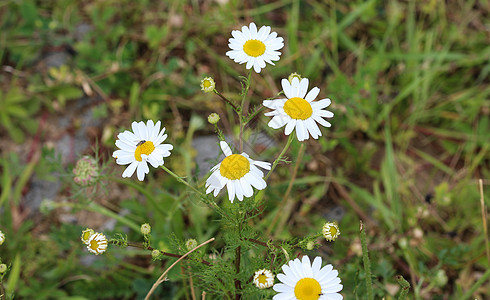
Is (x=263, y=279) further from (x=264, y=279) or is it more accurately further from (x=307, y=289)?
(x=307, y=289)

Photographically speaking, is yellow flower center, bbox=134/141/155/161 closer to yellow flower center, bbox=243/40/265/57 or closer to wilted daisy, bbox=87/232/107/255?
wilted daisy, bbox=87/232/107/255

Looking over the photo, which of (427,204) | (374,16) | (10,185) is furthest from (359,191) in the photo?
(10,185)

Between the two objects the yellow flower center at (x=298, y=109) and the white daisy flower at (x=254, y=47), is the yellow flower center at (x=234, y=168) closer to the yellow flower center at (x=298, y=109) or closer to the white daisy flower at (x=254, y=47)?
the yellow flower center at (x=298, y=109)

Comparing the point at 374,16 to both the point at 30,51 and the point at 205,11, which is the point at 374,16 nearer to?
the point at 205,11

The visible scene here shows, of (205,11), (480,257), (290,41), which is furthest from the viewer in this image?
(205,11)

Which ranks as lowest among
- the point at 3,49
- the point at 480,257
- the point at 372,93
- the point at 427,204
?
the point at 480,257

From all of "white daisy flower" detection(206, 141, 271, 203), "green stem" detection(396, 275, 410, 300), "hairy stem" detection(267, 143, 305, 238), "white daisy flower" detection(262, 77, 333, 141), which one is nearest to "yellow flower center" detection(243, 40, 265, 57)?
"white daisy flower" detection(262, 77, 333, 141)

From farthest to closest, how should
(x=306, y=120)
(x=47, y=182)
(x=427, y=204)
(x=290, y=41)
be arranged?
(x=290, y=41), (x=47, y=182), (x=427, y=204), (x=306, y=120)
